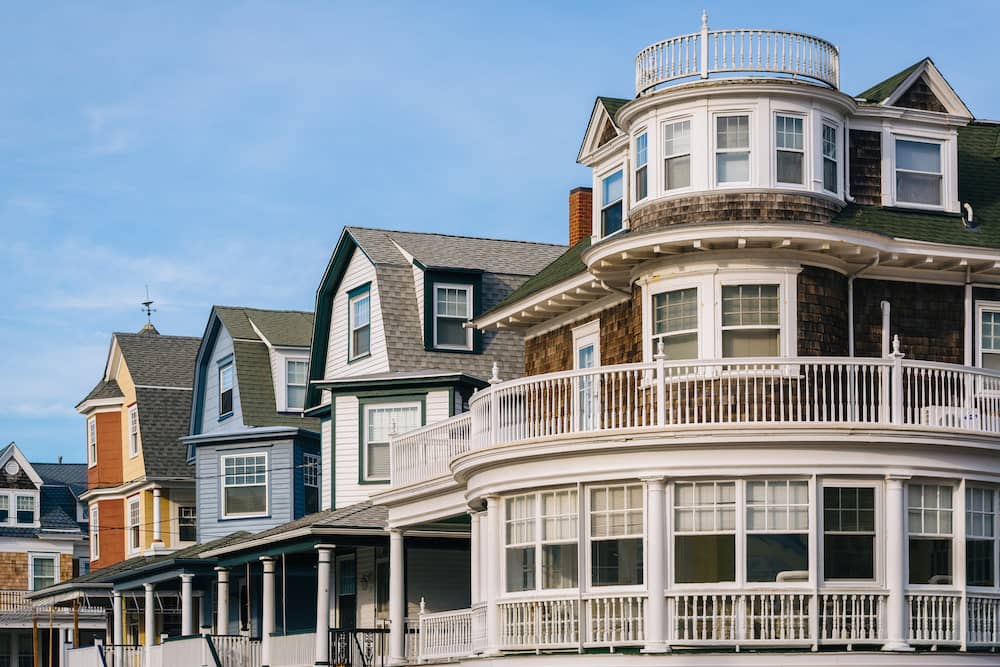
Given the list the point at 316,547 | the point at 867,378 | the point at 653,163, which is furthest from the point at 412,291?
the point at 867,378

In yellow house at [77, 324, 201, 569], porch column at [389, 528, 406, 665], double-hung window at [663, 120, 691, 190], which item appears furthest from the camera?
yellow house at [77, 324, 201, 569]

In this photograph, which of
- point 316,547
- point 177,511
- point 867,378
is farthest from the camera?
point 177,511

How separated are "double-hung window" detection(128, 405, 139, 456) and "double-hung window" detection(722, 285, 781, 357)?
101ft

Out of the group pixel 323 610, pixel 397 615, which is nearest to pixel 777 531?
pixel 397 615

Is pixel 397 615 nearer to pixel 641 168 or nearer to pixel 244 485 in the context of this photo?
pixel 641 168

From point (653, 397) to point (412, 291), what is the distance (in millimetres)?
14023

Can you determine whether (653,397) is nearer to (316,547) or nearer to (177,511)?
(316,547)

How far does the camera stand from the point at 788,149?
2958 centimetres

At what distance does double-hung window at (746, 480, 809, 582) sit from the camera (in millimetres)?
26062

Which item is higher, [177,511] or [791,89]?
[791,89]

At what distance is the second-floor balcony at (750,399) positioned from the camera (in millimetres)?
26234

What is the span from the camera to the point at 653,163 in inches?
1187

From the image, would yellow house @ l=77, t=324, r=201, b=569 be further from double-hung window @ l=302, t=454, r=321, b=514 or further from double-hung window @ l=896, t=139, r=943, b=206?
double-hung window @ l=896, t=139, r=943, b=206

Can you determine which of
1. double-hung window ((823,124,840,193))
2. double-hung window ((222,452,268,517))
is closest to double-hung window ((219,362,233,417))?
double-hung window ((222,452,268,517))
